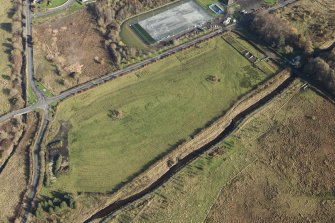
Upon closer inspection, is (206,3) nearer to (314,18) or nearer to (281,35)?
(281,35)

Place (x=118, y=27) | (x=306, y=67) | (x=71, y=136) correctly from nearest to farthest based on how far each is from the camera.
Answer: (x=71, y=136)
(x=306, y=67)
(x=118, y=27)

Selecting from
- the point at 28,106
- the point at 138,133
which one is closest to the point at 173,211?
the point at 138,133

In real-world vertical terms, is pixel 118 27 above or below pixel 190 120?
above

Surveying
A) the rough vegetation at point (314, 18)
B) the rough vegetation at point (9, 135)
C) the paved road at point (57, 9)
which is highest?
the paved road at point (57, 9)

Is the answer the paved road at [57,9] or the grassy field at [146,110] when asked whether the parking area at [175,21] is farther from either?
the paved road at [57,9]

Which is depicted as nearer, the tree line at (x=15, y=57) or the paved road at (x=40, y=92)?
the paved road at (x=40, y=92)

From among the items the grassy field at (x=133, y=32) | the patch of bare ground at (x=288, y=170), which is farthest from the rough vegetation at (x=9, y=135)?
the patch of bare ground at (x=288, y=170)

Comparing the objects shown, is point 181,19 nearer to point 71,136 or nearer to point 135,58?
point 135,58
